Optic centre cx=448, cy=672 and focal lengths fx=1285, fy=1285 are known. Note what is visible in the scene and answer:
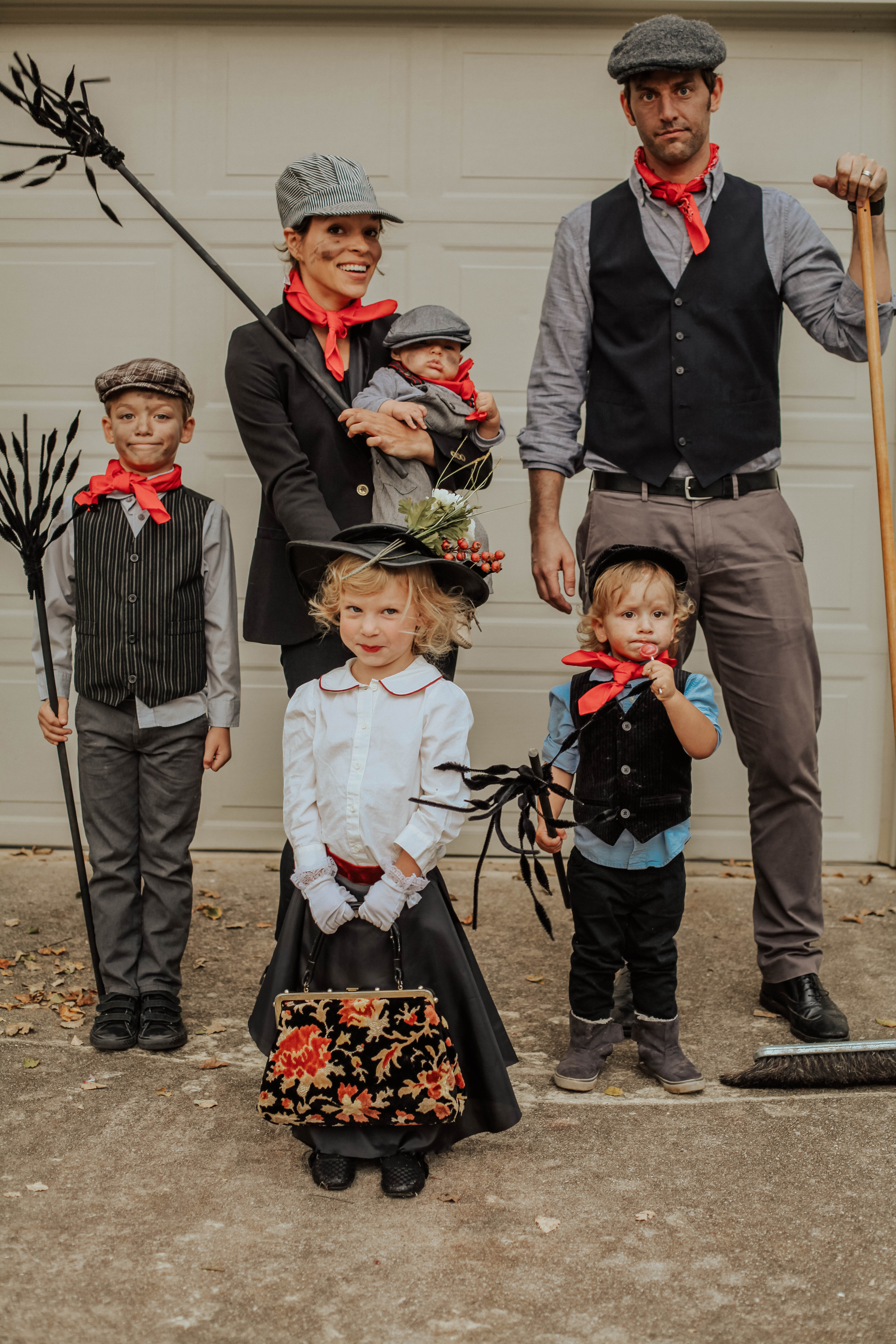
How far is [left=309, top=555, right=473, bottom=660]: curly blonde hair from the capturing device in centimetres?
262

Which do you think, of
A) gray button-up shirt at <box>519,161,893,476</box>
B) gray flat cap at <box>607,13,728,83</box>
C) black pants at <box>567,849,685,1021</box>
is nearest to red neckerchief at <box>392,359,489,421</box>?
gray button-up shirt at <box>519,161,893,476</box>

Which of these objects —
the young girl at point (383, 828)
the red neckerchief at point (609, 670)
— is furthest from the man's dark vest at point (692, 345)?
the young girl at point (383, 828)

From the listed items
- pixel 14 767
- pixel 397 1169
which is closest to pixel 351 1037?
pixel 397 1169

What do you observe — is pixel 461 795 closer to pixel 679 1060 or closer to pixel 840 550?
pixel 679 1060

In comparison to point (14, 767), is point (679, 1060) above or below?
below

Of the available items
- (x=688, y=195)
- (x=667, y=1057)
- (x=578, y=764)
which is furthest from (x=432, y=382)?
(x=667, y=1057)

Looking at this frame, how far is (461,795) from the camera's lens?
2652 millimetres

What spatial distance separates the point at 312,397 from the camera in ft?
10.1

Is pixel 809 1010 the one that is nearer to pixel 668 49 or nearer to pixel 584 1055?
pixel 584 1055

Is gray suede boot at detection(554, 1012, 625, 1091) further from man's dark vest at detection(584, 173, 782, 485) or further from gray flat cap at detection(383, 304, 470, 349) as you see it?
gray flat cap at detection(383, 304, 470, 349)

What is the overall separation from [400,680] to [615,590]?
0.58 metres

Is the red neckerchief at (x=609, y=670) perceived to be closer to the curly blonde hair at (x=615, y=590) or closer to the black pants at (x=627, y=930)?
the curly blonde hair at (x=615, y=590)

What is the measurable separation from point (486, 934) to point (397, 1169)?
159cm

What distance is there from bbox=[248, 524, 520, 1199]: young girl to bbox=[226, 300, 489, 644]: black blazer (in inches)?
14.1
